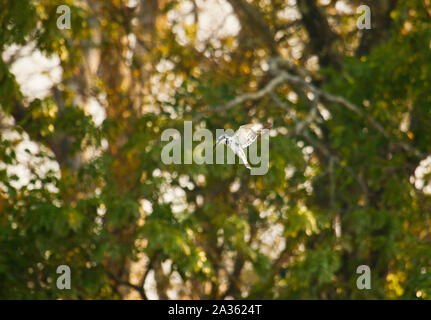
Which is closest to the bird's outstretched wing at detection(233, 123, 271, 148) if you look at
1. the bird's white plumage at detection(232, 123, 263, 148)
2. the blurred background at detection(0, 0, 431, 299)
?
the bird's white plumage at detection(232, 123, 263, 148)

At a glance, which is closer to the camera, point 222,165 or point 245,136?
point 245,136

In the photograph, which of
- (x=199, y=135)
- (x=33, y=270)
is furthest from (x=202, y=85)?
(x=33, y=270)

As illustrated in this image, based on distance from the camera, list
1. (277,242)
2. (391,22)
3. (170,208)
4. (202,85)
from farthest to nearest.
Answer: (277,242) < (391,22) < (202,85) < (170,208)

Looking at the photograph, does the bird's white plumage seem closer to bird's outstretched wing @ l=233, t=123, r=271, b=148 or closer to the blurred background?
bird's outstretched wing @ l=233, t=123, r=271, b=148

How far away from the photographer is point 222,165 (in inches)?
270

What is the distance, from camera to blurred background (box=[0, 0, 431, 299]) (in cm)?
672

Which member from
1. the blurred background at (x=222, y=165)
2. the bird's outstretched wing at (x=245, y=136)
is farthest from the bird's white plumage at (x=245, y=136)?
the blurred background at (x=222, y=165)

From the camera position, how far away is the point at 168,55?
28.9 feet

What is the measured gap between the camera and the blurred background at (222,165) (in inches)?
265

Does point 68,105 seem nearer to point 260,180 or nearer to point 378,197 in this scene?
point 260,180

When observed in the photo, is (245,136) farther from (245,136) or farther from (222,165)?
(222,165)

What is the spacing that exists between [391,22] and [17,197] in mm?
3945

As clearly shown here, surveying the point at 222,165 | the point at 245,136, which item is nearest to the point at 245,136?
the point at 245,136

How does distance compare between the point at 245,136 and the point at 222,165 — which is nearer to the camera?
the point at 245,136
